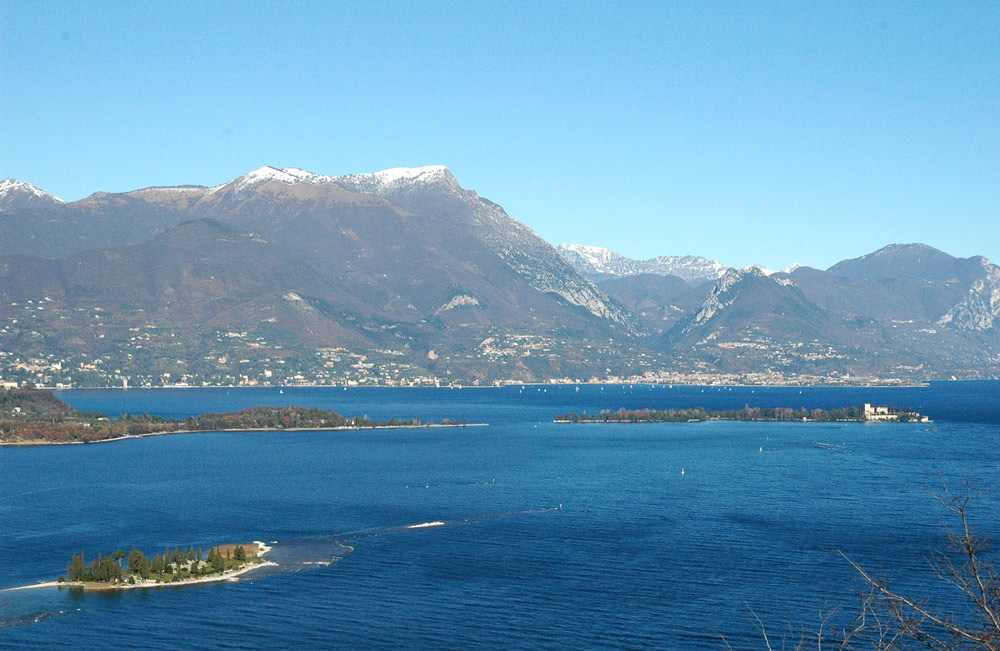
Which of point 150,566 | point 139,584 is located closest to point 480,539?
point 150,566

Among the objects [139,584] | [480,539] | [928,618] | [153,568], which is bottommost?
[139,584]

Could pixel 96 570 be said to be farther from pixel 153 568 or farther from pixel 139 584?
pixel 153 568

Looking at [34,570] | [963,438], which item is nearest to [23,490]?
[34,570]

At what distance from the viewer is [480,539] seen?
93500 mm

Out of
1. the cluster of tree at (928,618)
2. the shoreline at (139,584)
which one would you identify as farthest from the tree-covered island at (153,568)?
the cluster of tree at (928,618)

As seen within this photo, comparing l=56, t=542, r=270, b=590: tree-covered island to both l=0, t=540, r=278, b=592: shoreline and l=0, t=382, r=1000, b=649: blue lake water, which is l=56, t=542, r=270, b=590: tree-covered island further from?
l=0, t=382, r=1000, b=649: blue lake water

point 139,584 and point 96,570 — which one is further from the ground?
point 96,570

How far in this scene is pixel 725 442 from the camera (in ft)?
650

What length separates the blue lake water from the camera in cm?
6500

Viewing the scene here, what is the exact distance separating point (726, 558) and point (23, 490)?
87.5 meters

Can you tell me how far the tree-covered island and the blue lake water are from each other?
242cm

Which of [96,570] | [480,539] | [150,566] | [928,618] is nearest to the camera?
[928,618]

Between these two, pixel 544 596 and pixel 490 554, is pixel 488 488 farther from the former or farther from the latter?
pixel 544 596

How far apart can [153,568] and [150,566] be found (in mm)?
458
